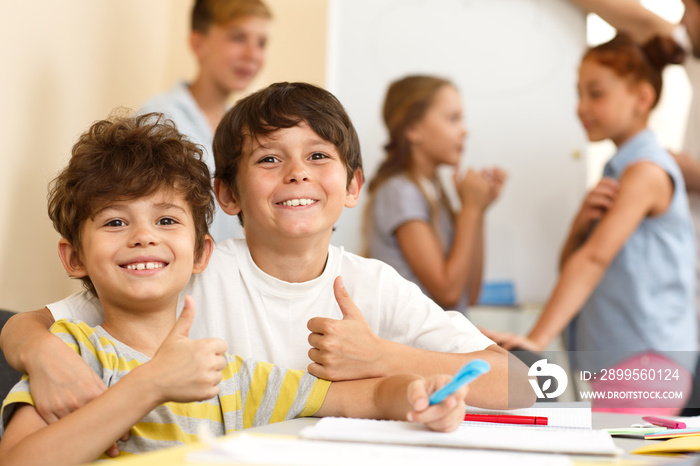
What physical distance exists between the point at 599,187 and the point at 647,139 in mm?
195

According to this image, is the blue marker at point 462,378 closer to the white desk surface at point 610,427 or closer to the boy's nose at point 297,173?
the white desk surface at point 610,427

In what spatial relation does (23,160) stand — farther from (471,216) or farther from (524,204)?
(524,204)

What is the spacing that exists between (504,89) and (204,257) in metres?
1.58

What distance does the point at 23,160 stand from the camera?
61.2 inches

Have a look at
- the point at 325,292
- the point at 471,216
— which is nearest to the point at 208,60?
the point at 471,216

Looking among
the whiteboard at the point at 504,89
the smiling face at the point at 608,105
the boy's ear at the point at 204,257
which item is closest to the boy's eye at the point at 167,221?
the boy's ear at the point at 204,257

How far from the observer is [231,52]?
2.25 m

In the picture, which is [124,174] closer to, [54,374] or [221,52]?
[54,374]

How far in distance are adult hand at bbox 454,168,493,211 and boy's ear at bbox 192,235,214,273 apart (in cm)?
138

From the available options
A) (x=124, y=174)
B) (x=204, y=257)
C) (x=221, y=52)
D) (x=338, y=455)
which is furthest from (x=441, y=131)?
(x=338, y=455)

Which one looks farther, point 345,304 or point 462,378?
point 345,304

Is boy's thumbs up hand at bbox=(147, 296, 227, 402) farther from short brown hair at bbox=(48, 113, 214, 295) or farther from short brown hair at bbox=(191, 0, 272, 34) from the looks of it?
short brown hair at bbox=(191, 0, 272, 34)

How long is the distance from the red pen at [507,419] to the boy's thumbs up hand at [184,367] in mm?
294

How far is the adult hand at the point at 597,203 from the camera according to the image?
82.7 inches
